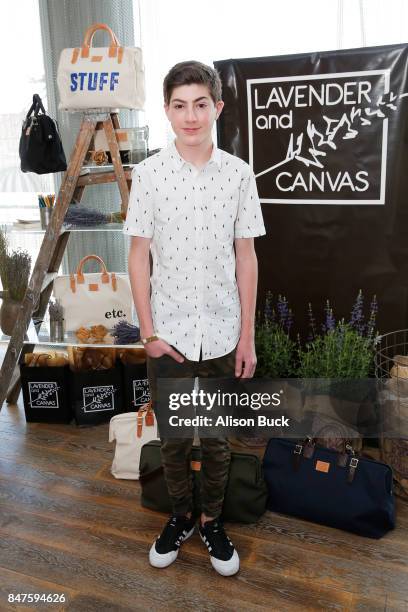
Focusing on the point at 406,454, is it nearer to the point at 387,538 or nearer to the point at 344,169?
the point at 387,538

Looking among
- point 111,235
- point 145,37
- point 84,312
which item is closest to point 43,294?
point 84,312

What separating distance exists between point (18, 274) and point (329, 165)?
62.6 inches

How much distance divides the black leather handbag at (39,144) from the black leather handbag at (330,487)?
5.21ft

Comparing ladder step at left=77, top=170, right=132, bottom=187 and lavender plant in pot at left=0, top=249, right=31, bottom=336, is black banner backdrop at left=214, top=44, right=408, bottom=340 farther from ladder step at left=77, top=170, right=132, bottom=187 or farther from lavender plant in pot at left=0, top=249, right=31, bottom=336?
lavender plant in pot at left=0, top=249, right=31, bottom=336

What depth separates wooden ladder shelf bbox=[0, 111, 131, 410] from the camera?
2.79 metres

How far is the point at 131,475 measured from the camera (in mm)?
2617

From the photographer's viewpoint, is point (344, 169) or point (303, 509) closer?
point (303, 509)

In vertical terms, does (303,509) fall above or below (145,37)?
below

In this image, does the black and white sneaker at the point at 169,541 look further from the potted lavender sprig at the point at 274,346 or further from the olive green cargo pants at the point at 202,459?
the potted lavender sprig at the point at 274,346

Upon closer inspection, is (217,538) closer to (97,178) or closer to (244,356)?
(244,356)

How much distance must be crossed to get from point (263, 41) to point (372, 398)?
1.90m

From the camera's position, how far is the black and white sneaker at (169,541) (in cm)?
209

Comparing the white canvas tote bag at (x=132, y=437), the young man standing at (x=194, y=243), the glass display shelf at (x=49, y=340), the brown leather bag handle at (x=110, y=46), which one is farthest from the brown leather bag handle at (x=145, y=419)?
the brown leather bag handle at (x=110, y=46)

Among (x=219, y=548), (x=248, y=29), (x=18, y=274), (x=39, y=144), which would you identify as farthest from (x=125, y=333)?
(x=248, y=29)
